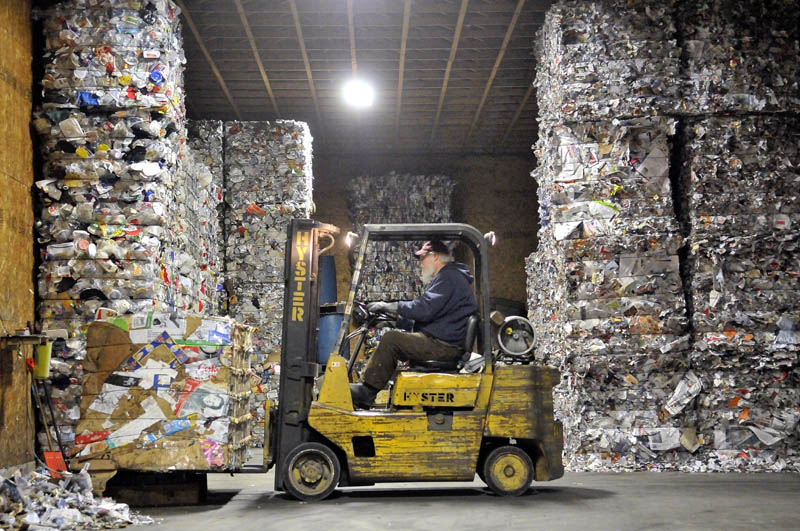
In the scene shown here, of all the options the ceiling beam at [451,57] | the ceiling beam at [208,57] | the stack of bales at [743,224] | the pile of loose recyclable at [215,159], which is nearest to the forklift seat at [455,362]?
the stack of bales at [743,224]

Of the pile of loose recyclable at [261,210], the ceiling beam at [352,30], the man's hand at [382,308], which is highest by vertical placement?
the ceiling beam at [352,30]

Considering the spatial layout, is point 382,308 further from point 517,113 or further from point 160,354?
point 517,113

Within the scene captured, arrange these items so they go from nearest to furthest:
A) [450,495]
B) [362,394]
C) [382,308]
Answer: [382,308] < [362,394] < [450,495]

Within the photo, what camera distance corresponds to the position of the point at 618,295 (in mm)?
8844

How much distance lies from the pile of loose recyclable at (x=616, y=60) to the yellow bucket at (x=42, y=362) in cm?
562

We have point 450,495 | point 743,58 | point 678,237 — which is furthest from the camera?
point 743,58

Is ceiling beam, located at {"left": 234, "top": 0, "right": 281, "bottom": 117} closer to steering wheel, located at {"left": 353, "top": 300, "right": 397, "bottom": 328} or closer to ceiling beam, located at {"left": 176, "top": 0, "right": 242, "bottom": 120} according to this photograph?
ceiling beam, located at {"left": 176, "top": 0, "right": 242, "bottom": 120}

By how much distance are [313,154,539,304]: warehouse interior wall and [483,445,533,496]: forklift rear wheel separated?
11.0 meters

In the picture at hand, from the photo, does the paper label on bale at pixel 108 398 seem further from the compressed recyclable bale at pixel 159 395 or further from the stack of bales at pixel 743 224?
the stack of bales at pixel 743 224

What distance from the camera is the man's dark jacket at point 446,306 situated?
6625 mm

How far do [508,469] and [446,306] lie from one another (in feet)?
4.70

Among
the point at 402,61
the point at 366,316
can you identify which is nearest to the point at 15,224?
the point at 366,316

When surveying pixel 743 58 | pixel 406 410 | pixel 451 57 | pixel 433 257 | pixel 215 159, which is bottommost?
pixel 406 410

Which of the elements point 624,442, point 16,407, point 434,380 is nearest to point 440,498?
point 434,380
